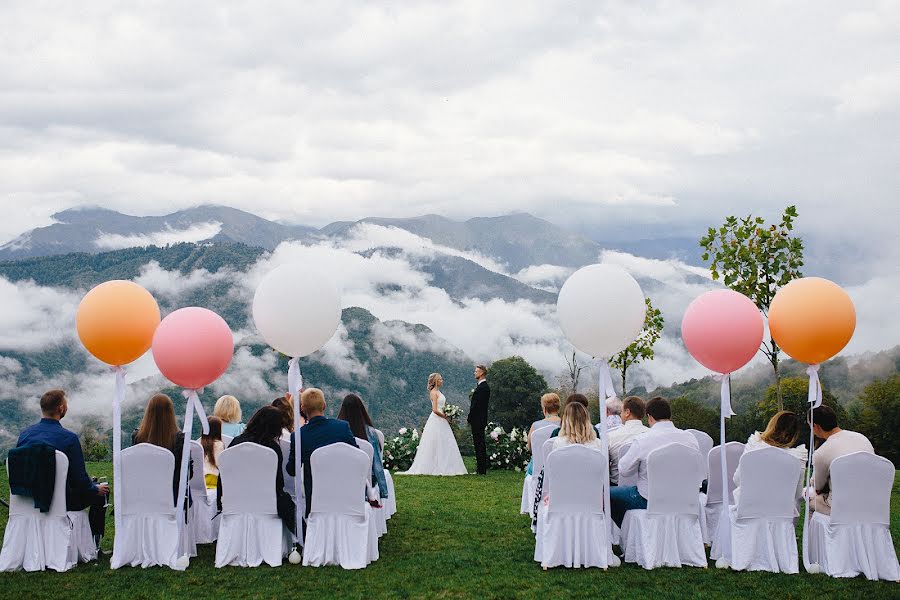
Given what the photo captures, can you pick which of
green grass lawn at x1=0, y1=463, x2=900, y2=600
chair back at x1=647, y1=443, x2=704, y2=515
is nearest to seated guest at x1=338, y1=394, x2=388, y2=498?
green grass lawn at x1=0, y1=463, x2=900, y2=600

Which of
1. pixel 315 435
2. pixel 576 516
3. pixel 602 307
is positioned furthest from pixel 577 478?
pixel 315 435

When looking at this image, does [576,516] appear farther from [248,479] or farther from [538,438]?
[248,479]

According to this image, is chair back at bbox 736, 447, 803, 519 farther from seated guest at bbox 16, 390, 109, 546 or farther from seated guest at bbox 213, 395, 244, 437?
seated guest at bbox 16, 390, 109, 546

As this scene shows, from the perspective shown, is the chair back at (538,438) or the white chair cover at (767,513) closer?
the white chair cover at (767,513)

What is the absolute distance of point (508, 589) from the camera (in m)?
6.12

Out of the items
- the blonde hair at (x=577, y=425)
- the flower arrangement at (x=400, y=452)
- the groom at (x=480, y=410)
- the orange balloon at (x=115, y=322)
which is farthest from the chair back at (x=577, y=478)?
the flower arrangement at (x=400, y=452)

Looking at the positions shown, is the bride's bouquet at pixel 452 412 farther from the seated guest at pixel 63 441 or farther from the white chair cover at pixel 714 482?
the seated guest at pixel 63 441

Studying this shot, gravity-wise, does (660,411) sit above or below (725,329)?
below

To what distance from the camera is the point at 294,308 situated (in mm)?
7219

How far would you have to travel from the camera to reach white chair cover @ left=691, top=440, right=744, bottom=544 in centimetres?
790

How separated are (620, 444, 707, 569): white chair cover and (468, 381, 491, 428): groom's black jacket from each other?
6715 millimetres

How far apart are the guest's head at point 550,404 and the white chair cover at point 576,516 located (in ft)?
9.52

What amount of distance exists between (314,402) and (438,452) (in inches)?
274

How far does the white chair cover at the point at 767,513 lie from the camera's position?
6645 mm
